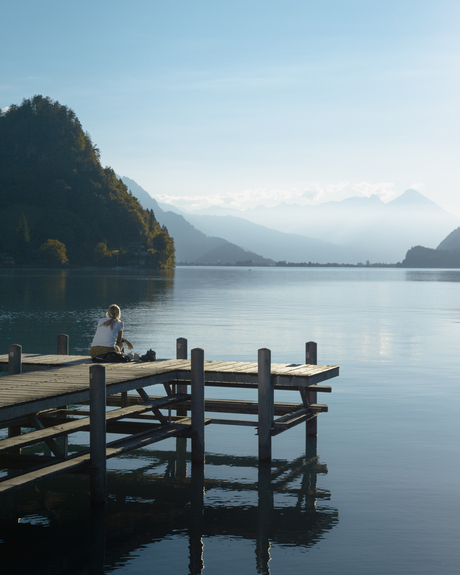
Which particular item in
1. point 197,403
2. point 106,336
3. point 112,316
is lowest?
point 197,403

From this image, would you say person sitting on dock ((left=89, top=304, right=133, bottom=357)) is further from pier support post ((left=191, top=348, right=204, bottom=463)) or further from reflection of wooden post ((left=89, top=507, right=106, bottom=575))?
reflection of wooden post ((left=89, top=507, right=106, bottom=575))

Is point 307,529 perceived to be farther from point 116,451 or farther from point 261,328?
point 261,328

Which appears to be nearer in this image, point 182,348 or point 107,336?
point 107,336

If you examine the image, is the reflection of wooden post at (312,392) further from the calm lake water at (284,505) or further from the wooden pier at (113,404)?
the calm lake water at (284,505)

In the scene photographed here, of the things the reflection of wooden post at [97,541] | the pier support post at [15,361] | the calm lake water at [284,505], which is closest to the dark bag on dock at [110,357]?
the pier support post at [15,361]

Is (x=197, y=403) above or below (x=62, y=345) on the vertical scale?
below

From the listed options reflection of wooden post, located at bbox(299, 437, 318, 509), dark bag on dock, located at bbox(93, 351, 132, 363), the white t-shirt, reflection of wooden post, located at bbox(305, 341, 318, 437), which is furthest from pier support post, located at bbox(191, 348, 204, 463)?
reflection of wooden post, located at bbox(305, 341, 318, 437)

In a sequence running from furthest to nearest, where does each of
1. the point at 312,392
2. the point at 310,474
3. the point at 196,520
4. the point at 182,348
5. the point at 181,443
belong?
the point at 182,348
the point at 312,392
the point at 181,443
the point at 310,474
the point at 196,520

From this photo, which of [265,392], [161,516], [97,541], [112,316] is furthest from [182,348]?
[97,541]

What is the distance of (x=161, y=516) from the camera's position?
11648 mm

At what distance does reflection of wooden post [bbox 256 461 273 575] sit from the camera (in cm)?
991

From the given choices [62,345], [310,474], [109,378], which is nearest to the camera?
[109,378]

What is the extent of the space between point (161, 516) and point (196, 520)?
65cm

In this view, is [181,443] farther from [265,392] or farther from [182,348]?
[265,392]
